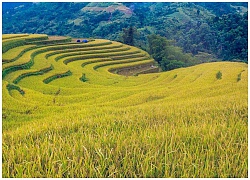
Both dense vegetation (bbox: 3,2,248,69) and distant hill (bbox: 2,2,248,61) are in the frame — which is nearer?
dense vegetation (bbox: 3,2,248,69)

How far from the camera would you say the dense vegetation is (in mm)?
34594

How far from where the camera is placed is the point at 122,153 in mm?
1869

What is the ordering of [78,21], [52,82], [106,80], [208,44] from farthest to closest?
[78,21], [208,44], [106,80], [52,82]

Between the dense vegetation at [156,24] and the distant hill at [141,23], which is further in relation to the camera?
the distant hill at [141,23]

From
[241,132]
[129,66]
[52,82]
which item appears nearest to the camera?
[241,132]

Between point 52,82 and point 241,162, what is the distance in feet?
41.7

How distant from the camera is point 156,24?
1972 inches

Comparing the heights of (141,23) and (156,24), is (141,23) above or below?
below

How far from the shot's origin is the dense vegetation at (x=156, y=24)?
34.6 m

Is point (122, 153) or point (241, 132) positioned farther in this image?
point (241, 132)

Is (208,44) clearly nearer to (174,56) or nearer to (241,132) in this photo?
(174,56)

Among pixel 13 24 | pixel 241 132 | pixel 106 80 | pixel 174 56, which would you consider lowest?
pixel 13 24

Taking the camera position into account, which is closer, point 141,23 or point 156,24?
point 156,24

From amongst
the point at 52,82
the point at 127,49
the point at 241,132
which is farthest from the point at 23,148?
the point at 127,49
